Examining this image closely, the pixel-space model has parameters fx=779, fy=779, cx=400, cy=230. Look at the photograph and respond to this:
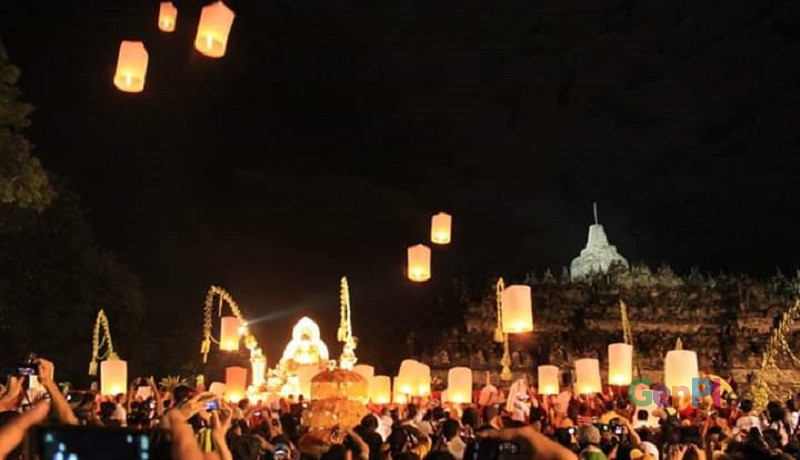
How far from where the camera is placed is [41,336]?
1894 cm

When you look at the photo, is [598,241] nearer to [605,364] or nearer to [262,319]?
[605,364]

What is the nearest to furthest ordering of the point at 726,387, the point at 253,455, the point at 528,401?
1. the point at 253,455
2. the point at 528,401
3. the point at 726,387

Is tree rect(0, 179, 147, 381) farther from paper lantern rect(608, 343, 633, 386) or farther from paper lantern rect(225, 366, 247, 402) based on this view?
paper lantern rect(608, 343, 633, 386)

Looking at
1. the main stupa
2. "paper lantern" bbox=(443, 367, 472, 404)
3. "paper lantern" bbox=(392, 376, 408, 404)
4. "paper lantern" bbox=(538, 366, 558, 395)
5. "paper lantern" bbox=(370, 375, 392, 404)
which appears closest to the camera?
"paper lantern" bbox=(443, 367, 472, 404)

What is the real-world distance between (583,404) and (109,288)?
520 inches

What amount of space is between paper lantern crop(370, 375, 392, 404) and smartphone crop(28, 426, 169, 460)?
600 inches

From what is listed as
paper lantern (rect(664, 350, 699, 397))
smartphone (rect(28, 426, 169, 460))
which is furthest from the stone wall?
smartphone (rect(28, 426, 169, 460))

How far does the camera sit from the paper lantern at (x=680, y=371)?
1480 centimetres

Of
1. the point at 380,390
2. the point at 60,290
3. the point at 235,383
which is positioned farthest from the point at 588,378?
the point at 60,290

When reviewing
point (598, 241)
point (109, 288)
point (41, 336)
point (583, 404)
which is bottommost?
point (583, 404)

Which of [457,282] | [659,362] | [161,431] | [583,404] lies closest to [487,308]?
[457,282]

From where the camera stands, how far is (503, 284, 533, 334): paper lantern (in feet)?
52.3

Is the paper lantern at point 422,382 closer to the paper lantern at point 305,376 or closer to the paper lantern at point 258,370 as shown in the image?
the paper lantern at point 305,376

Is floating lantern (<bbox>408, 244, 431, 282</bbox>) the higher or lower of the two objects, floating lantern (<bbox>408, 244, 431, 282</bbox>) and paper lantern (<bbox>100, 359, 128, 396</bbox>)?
the higher
